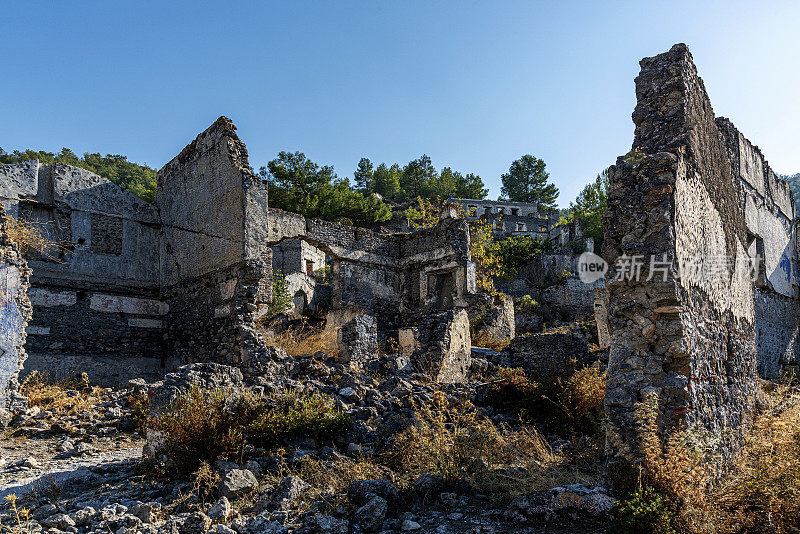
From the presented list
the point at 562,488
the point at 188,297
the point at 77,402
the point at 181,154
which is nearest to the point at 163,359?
the point at 188,297

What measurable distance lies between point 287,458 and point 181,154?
10275 mm

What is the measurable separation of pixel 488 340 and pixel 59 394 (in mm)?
11543

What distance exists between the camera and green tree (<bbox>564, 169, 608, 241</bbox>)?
3684 cm

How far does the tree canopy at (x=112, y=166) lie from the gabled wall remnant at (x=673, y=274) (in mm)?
28672

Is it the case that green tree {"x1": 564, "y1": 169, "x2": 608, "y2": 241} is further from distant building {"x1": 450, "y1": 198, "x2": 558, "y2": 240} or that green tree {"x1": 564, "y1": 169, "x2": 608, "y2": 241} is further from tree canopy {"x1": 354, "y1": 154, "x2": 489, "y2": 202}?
tree canopy {"x1": 354, "y1": 154, "x2": 489, "y2": 202}

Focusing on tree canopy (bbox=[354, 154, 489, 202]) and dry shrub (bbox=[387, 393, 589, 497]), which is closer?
dry shrub (bbox=[387, 393, 589, 497])

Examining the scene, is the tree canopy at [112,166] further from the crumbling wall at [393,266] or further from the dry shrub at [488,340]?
the dry shrub at [488,340]

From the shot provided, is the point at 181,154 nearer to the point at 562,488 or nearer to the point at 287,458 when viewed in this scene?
the point at 287,458

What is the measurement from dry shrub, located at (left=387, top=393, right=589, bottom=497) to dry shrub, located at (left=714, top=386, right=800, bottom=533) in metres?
1.52

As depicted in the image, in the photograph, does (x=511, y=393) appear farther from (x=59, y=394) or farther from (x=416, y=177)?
(x=416, y=177)

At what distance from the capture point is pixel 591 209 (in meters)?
40.5

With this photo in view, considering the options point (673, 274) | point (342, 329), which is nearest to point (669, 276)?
point (673, 274)

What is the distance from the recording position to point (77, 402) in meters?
9.53

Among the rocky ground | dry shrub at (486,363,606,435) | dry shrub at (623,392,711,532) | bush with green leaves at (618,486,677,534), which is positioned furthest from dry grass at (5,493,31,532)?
dry shrub at (486,363,606,435)
